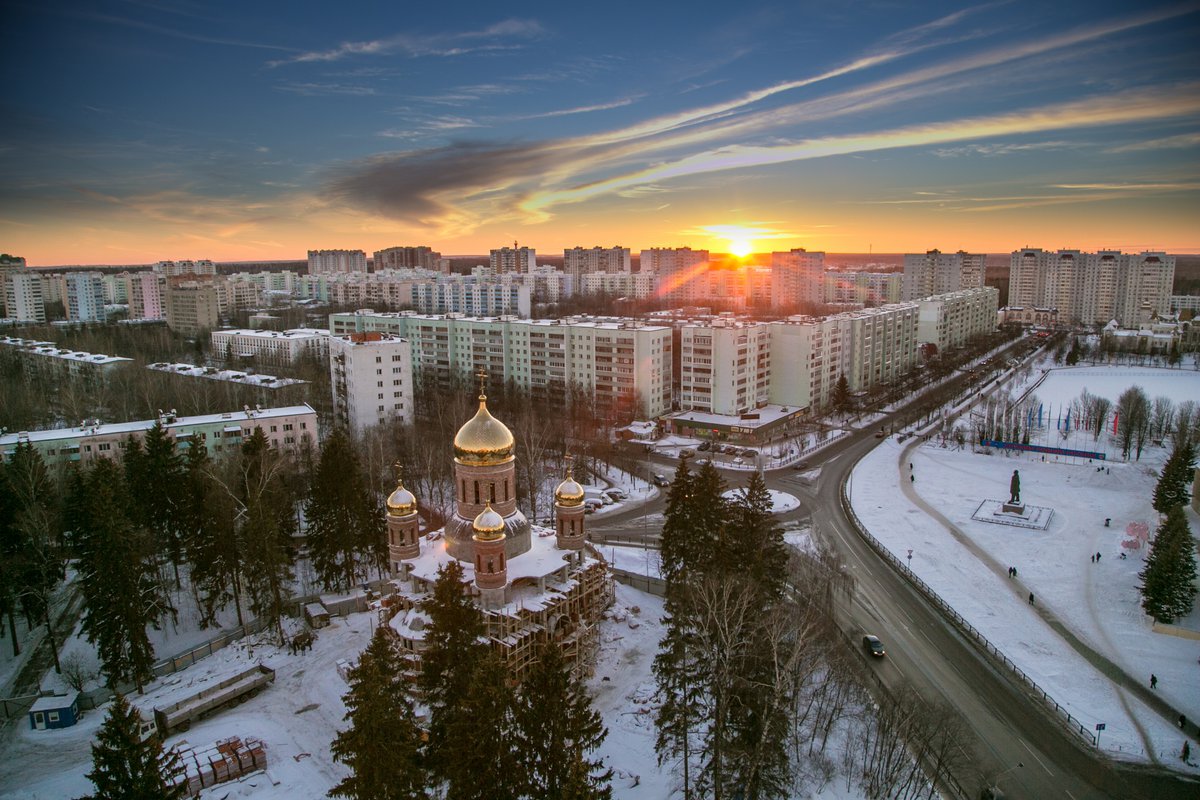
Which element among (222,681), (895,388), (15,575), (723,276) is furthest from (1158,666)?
(723,276)

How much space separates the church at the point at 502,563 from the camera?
2231 centimetres

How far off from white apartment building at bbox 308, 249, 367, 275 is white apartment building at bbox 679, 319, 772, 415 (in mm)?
142838

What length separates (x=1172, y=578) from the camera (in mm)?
25938

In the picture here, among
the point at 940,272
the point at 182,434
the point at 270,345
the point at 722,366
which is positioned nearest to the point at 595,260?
the point at 940,272

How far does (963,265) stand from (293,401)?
12080 cm

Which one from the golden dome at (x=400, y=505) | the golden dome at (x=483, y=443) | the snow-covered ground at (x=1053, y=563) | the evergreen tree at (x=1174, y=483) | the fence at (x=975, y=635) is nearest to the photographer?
the fence at (x=975, y=635)

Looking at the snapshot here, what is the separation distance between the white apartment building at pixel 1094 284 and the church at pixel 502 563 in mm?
119946

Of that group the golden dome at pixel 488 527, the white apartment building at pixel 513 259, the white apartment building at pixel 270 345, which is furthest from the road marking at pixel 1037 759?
the white apartment building at pixel 513 259

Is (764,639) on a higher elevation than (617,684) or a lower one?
higher

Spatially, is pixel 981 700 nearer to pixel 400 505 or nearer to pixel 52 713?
pixel 400 505

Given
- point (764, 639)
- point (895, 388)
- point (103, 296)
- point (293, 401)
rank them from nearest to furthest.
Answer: point (764, 639)
point (293, 401)
point (895, 388)
point (103, 296)

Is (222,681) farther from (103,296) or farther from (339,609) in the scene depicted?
(103,296)

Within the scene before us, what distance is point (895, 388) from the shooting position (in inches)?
2817

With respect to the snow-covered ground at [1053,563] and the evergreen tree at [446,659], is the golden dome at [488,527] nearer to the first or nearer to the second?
the evergreen tree at [446,659]
